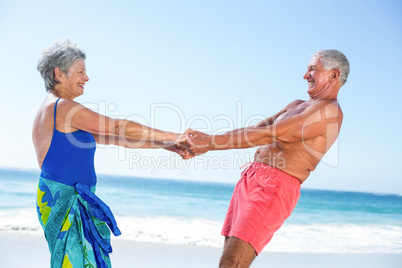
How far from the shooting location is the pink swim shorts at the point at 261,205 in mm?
2670

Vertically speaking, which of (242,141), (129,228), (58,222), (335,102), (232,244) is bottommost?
(129,228)

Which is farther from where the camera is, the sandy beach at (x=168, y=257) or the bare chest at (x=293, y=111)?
the sandy beach at (x=168, y=257)

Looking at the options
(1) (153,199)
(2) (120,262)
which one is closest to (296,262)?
(2) (120,262)

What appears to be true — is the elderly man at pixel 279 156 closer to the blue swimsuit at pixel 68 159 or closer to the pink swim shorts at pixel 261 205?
the pink swim shorts at pixel 261 205

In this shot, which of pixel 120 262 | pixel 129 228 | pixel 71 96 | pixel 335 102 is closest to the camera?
pixel 71 96

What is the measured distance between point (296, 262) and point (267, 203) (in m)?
2.76

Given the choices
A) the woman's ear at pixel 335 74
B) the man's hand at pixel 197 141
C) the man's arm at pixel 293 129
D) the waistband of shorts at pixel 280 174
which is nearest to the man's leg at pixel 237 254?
the waistband of shorts at pixel 280 174

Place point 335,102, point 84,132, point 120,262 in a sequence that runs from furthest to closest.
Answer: point 120,262, point 335,102, point 84,132

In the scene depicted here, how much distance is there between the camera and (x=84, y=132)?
8.18ft

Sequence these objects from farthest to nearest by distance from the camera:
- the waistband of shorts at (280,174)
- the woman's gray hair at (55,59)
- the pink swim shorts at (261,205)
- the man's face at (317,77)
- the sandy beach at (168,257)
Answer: the sandy beach at (168,257) → the man's face at (317,77) → the waistband of shorts at (280,174) → the pink swim shorts at (261,205) → the woman's gray hair at (55,59)

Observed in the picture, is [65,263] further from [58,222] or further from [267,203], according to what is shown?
[267,203]

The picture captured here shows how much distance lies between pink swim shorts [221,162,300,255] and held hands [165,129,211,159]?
414mm

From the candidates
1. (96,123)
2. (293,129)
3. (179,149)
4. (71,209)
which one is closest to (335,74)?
(293,129)

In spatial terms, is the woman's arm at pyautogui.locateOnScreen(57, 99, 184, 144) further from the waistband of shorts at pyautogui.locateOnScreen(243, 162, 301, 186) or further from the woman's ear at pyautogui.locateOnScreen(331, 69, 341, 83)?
the woman's ear at pyautogui.locateOnScreen(331, 69, 341, 83)
